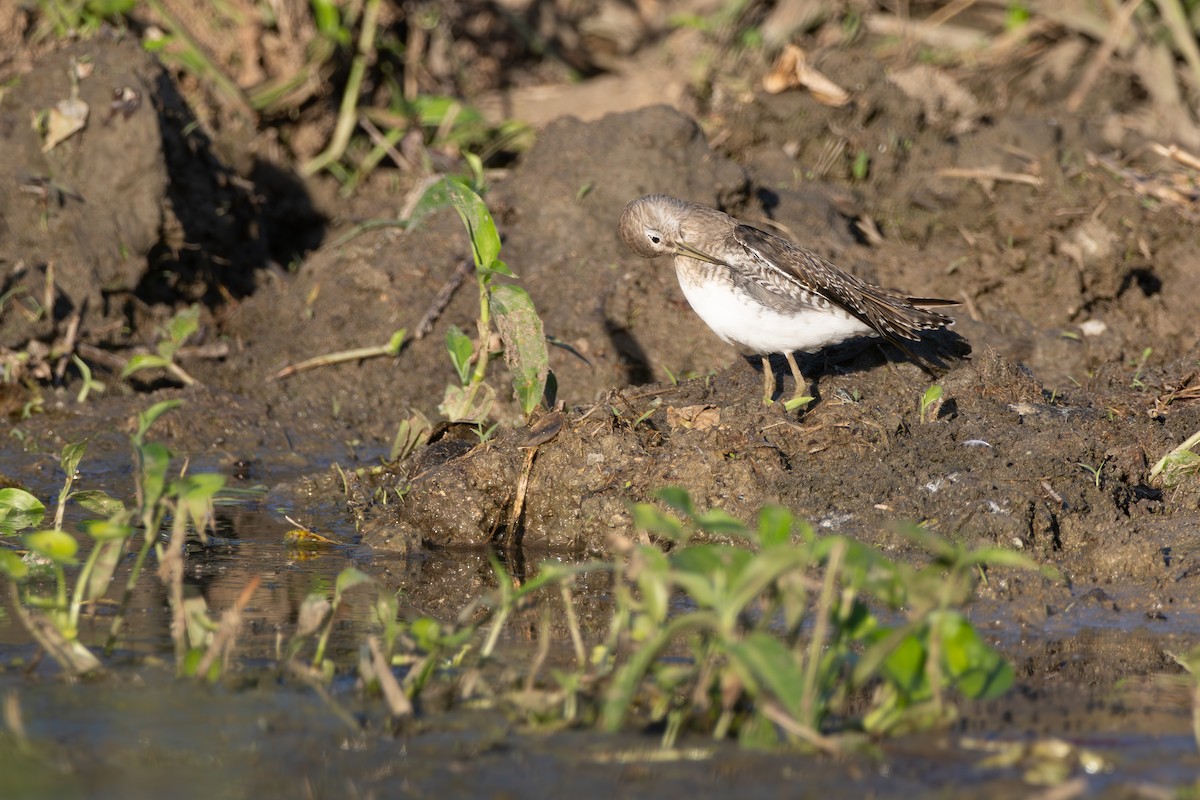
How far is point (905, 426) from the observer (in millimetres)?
5832

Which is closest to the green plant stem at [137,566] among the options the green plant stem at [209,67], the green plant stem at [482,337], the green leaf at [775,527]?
the green leaf at [775,527]

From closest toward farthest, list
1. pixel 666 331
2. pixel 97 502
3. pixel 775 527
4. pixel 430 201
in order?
pixel 775 527 < pixel 97 502 < pixel 430 201 < pixel 666 331

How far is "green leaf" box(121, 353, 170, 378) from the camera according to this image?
24.3 ft

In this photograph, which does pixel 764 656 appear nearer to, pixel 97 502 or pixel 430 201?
pixel 97 502

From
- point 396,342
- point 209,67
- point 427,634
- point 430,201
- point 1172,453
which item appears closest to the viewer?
point 427,634

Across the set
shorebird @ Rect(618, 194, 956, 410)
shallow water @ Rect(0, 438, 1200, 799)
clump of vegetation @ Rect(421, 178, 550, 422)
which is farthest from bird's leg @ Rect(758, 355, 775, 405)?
shallow water @ Rect(0, 438, 1200, 799)

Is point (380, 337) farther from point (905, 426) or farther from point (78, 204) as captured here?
point (905, 426)

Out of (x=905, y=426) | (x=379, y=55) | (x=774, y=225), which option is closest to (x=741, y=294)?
(x=905, y=426)

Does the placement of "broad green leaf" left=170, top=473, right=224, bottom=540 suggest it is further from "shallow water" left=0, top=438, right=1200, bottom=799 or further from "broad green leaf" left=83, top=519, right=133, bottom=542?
"shallow water" left=0, top=438, right=1200, bottom=799

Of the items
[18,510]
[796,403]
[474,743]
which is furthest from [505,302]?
[474,743]

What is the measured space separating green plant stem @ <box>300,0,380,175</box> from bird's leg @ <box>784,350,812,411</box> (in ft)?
15.0

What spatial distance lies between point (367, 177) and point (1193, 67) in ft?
20.9

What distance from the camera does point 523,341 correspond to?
6.09m

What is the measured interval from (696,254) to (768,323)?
51 cm
